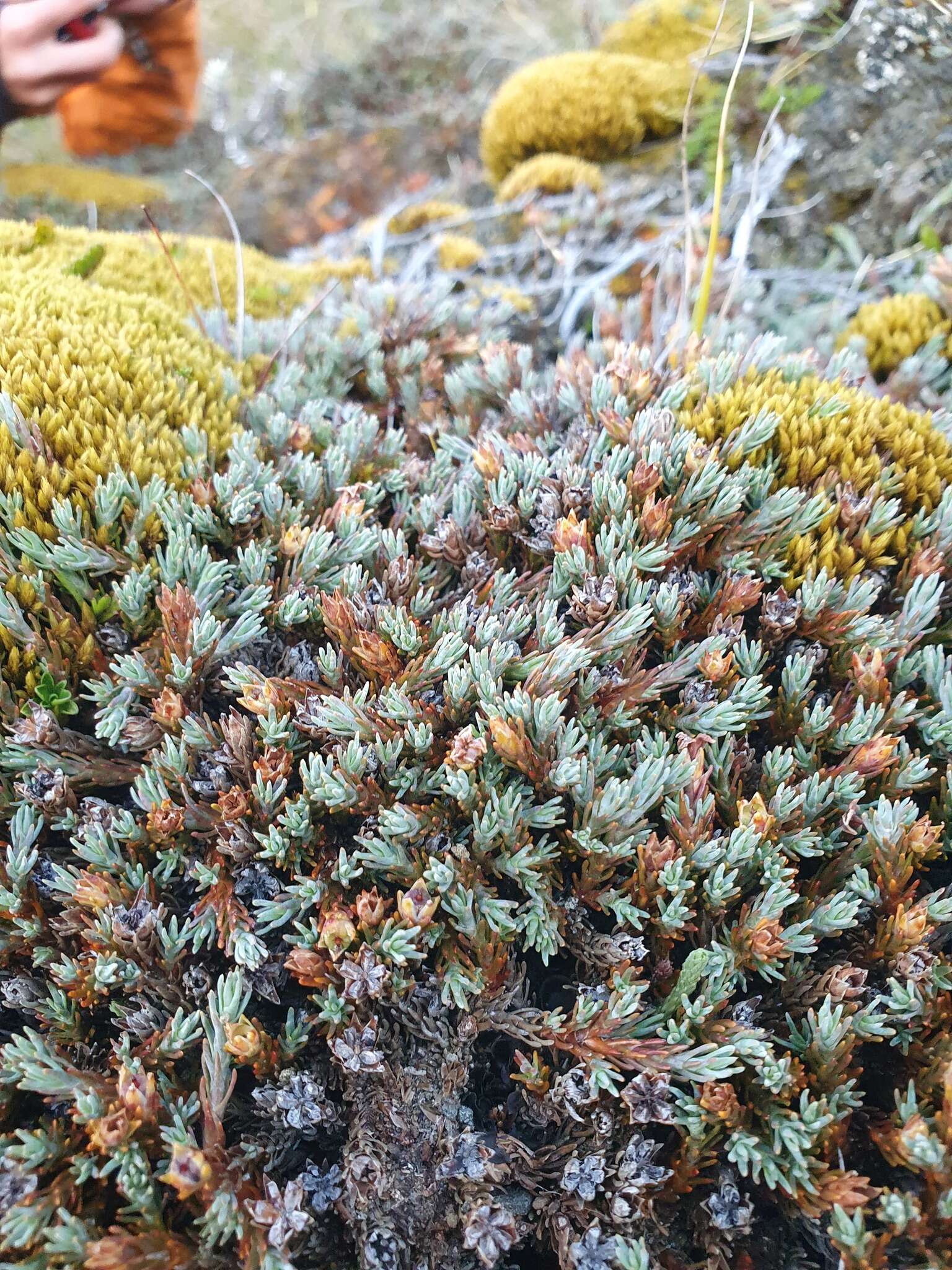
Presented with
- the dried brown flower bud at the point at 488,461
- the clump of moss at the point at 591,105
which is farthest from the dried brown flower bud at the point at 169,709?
the clump of moss at the point at 591,105

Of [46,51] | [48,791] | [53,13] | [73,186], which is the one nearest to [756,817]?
[48,791]

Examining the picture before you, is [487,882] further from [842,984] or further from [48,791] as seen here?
[48,791]

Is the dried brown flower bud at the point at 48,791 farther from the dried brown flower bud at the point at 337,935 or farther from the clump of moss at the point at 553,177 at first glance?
the clump of moss at the point at 553,177

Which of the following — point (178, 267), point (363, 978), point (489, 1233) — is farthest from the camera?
point (178, 267)

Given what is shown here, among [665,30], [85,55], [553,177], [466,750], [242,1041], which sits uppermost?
[85,55]

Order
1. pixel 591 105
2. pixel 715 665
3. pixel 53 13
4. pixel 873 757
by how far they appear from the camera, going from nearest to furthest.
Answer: pixel 873 757, pixel 715 665, pixel 53 13, pixel 591 105

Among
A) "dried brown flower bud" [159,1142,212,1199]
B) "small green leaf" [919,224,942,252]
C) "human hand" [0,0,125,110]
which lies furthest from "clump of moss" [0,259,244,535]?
"small green leaf" [919,224,942,252]
